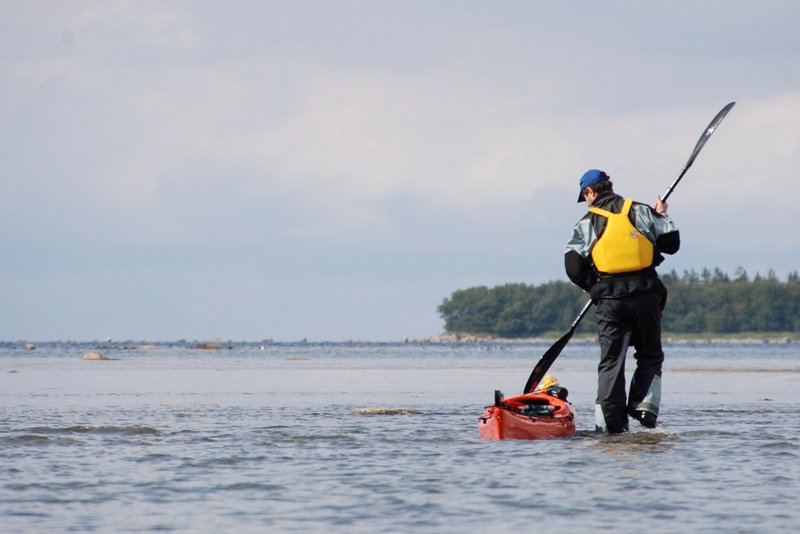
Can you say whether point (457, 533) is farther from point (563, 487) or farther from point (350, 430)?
point (350, 430)

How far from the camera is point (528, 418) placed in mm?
12430

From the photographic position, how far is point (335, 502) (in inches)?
321

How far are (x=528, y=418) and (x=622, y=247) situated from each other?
2.07m

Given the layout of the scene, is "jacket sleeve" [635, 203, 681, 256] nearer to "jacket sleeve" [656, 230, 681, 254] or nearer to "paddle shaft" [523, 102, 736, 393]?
"jacket sleeve" [656, 230, 681, 254]

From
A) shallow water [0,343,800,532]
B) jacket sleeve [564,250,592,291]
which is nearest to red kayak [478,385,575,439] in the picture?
shallow water [0,343,800,532]

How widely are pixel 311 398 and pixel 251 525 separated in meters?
15.7

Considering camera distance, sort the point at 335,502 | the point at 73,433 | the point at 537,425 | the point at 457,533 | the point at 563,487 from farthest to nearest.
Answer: the point at 73,433 < the point at 537,425 < the point at 563,487 < the point at 335,502 < the point at 457,533

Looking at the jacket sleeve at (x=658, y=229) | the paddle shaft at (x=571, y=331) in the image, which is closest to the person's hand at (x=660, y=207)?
the jacket sleeve at (x=658, y=229)

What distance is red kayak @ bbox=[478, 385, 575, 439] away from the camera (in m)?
12.3

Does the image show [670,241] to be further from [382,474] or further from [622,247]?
[382,474]

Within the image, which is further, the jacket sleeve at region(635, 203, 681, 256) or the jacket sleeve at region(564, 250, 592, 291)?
the jacket sleeve at region(564, 250, 592, 291)

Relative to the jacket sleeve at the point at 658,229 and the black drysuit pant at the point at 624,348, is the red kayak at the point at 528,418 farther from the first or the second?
→ the jacket sleeve at the point at 658,229

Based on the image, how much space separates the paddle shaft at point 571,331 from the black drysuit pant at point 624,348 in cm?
77

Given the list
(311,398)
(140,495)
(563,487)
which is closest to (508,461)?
(563,487)
